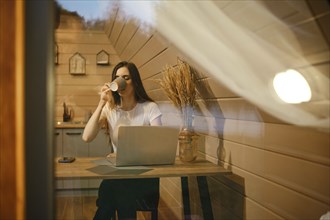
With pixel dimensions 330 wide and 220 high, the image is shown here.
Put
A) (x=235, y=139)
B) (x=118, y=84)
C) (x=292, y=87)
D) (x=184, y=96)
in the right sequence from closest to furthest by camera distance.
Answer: (x=292, y=87) < (x=118, y=84) < (x=235, y=139) < (x=184, y=96)

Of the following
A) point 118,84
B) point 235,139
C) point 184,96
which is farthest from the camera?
point 184,96

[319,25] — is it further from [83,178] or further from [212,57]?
[83,178]

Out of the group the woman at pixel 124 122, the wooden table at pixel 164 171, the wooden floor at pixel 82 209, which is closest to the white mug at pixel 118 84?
the woman at pixel 124 122

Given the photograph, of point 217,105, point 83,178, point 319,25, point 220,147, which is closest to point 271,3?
point 319,25

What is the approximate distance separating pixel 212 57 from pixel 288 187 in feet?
1.41

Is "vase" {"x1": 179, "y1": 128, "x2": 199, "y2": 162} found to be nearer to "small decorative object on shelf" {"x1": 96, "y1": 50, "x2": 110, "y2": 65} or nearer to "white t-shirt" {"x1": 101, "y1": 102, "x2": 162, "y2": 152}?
"white t-shirt" {"x1": 101, "y1": 102, "x2": 162, "y2": 152}

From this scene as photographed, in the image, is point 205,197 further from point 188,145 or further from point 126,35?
point 126,35

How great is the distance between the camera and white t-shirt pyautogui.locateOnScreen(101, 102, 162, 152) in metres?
1.02

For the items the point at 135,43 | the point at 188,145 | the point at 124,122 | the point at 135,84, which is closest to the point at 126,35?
the point at 135,43

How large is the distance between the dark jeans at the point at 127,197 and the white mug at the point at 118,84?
0.30 m

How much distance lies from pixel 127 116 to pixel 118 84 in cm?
10

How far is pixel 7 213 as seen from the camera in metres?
0.50

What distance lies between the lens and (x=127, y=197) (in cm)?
111

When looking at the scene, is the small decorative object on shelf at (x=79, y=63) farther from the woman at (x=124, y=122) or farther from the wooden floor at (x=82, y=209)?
the wooden floor at (x=82, y=209)
